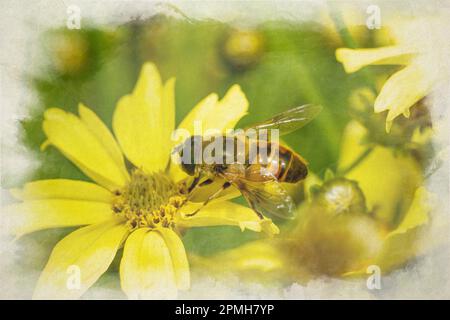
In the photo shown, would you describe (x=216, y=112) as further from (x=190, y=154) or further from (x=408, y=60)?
(x=408, y=60)

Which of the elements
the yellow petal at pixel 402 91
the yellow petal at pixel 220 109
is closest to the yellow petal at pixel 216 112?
the yellow petal at pixel 220 109

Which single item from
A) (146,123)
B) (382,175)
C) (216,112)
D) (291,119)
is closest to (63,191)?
(146,123)

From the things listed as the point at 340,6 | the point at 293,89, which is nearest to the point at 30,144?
the point at 293,89

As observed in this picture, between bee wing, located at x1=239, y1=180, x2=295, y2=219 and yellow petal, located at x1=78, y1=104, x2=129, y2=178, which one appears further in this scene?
yellow petal, located at x1=78, y1=104, x2=129, y2=178

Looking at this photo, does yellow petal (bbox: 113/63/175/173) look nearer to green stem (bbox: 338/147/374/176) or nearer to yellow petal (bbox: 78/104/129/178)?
yellow petal (bbox: 78/104/129/178)

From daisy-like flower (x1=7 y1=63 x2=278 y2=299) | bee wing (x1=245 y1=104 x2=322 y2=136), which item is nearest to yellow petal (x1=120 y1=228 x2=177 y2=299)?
daisy-like flower (x1=7 y1=63 x2=278 y2=299)

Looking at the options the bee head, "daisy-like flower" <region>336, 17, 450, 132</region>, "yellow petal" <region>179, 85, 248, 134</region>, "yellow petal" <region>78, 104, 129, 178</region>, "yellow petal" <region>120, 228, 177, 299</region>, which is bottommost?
"yellow petal" <region>120, 228, 177, 299</region>

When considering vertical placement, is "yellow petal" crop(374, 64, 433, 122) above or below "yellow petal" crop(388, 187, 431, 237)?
above

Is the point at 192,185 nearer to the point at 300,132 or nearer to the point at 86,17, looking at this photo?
the point at 300,132
